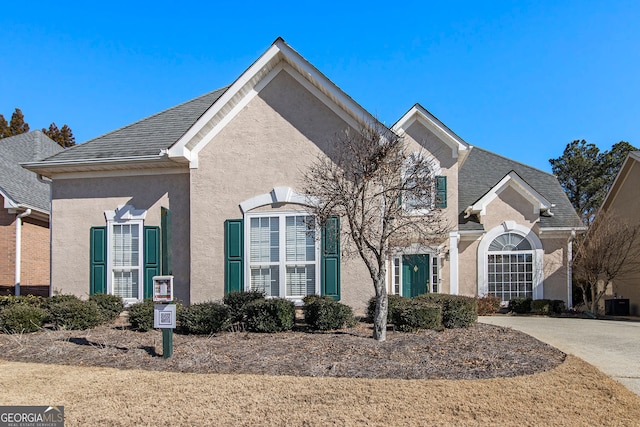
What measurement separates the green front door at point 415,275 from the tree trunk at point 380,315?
718 centimetres

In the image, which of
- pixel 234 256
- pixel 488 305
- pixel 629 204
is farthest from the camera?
pixel 629 204

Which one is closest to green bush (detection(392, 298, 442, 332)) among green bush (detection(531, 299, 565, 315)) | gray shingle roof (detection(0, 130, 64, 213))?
green bush (detection(531, 299, 565, 315))

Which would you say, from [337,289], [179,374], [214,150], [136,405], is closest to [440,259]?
[337,289]

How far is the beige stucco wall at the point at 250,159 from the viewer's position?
1262cm

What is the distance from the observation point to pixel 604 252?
17.4m

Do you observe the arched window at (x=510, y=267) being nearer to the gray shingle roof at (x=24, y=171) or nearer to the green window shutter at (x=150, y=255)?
the green window shutter at (x=150, y=255)

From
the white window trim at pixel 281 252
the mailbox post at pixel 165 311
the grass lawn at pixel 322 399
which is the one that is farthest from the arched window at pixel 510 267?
the mailbox post at pixel 165 311

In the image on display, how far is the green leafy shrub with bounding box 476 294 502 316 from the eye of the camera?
55.7 feet

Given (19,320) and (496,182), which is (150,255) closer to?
(19,320)

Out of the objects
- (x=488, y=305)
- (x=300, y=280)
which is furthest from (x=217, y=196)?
(x=488, y=305)

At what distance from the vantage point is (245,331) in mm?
10672


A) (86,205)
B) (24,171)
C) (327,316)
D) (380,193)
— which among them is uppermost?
(24,171)

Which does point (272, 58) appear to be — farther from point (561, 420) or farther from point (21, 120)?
point (21, 120)
